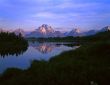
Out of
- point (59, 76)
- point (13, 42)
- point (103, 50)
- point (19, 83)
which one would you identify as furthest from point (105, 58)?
point (13, 42)

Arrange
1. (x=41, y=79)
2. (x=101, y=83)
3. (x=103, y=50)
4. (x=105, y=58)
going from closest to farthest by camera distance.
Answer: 1. (x=101, y=83)
2. (x=41, y=79)
3. (x=105, y=58)
4. (x=103, y=50)

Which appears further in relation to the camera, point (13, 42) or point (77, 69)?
point (13, 42)

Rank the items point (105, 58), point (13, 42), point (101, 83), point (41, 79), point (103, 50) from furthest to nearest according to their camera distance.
Result: point (13, 42), point (103, 50), point (105, 58), point (41, 79), point (101, 83)

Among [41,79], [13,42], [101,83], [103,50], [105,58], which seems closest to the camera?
[101,83]

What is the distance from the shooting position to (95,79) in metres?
18.3

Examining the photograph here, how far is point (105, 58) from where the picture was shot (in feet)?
78.2

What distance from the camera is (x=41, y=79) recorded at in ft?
62.1

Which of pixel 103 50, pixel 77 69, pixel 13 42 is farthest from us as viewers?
pixel 13 42

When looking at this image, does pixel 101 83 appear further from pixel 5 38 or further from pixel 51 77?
pixel 5 38

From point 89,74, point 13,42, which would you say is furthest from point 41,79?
point 13,42

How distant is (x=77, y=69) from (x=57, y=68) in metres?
1.80

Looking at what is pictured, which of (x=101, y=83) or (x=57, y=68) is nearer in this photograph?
(x=101, y=83)

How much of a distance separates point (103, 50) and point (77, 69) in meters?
6.42

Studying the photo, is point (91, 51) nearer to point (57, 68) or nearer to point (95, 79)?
point (57, 68)
